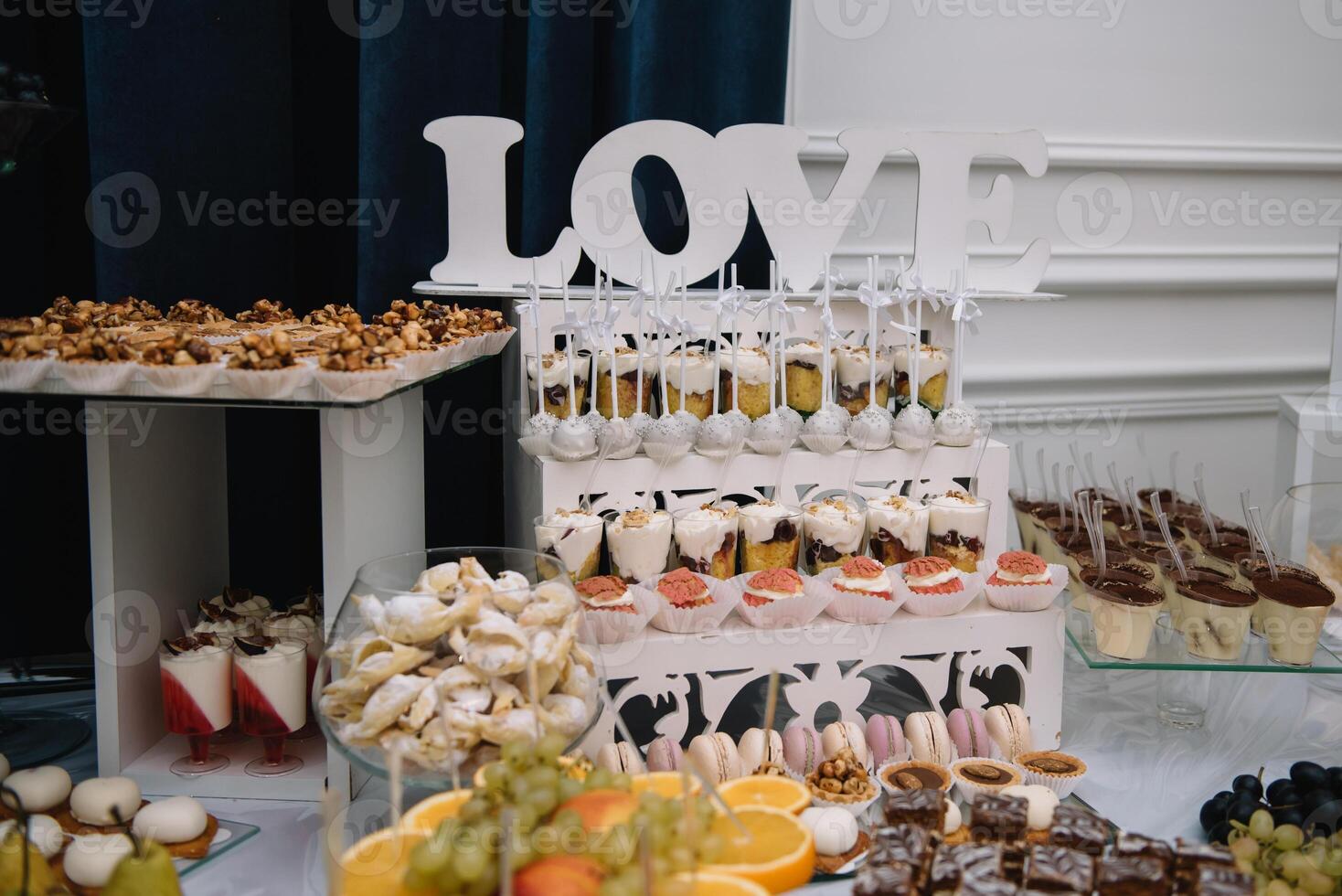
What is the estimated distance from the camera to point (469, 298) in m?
2.16

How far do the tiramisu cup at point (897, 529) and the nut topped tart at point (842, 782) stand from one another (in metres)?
0.35

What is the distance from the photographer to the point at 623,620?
4.68 ft

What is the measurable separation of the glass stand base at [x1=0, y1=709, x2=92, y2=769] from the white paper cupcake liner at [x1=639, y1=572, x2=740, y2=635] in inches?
33.8

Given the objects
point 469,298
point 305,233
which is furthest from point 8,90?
point 469,298

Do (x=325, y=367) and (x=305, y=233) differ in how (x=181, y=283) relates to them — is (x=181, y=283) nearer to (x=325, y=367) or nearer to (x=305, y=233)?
(x=305, y=233)

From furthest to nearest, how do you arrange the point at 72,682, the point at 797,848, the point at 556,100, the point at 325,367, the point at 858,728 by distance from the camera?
the point at 556,100, the point at 72,682, the point at 858,728, the point at 325,367, the point at 797,848

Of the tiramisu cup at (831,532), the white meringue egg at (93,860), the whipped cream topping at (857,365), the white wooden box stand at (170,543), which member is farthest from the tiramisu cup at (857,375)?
the white meringue egg at (93,860)

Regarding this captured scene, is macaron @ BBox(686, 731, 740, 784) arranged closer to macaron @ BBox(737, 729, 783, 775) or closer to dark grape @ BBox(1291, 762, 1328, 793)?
macaron @ BBox(737, 729, 783, 775)

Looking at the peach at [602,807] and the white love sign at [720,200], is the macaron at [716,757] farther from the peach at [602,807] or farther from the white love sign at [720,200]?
the white love sign at [720,200]

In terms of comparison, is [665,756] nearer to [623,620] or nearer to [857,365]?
[623,620]

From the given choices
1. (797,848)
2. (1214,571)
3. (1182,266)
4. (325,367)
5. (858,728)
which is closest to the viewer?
(797,848)

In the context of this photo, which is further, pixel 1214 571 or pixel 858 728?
pixel 1214 571

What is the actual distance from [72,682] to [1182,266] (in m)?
2.42

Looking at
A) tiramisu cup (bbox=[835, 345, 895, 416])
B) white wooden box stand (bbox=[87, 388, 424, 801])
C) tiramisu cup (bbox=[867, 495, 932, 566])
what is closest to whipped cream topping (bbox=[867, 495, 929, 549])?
tiramisu cup (bbox=[867, 495, 932, 566])
